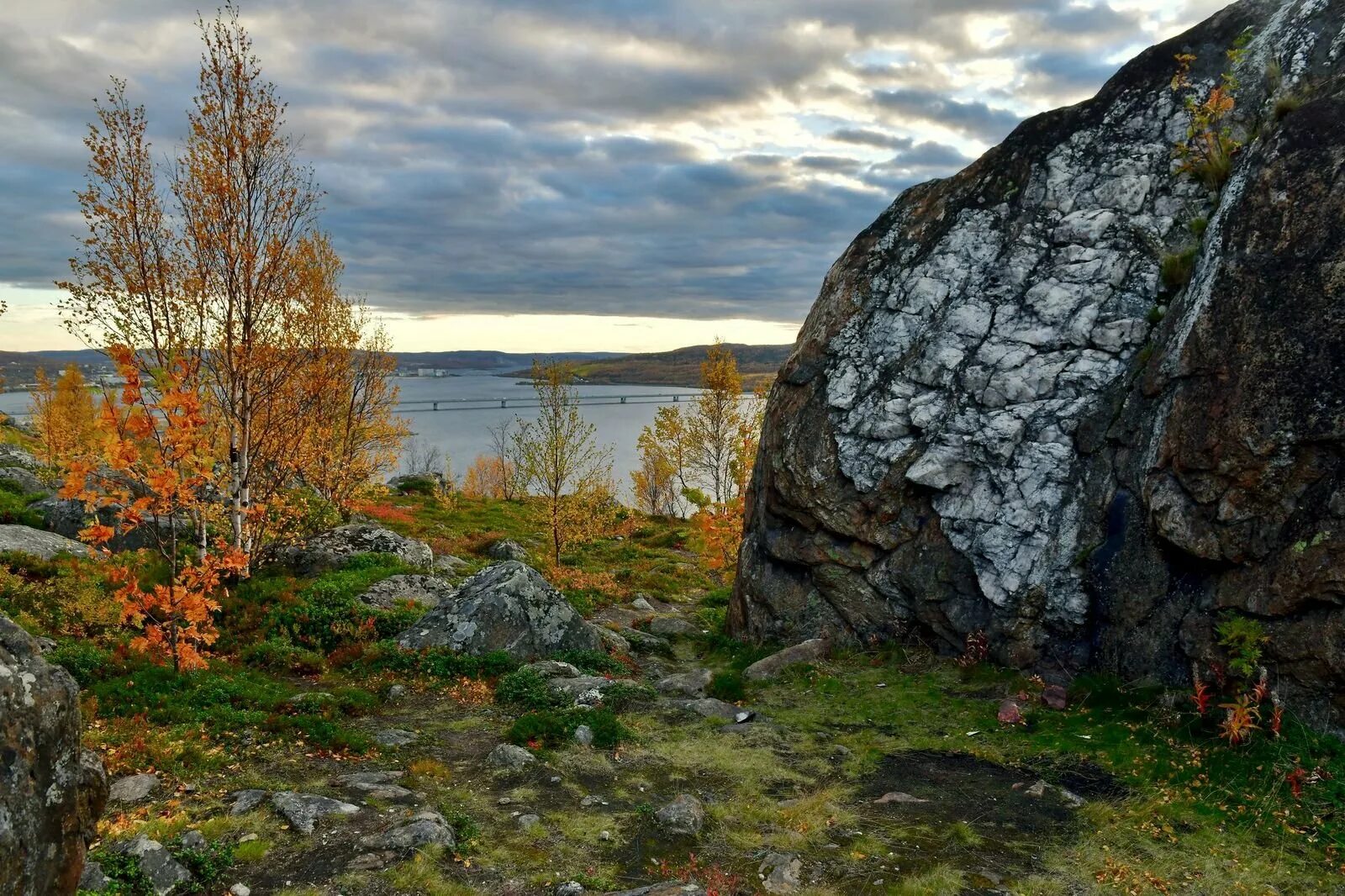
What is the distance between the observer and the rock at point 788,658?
16.3 m

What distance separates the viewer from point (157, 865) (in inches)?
283

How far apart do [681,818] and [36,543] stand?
718 inches

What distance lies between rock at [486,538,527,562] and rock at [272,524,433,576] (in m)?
6.95

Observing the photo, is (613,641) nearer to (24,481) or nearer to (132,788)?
(132,788)

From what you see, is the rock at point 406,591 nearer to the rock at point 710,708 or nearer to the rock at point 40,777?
the rock at point 710,708

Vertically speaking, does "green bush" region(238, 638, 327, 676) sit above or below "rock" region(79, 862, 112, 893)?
below

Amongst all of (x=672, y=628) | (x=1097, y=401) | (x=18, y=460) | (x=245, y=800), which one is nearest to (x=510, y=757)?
(x=245, y=800)

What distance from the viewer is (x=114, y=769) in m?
9.24

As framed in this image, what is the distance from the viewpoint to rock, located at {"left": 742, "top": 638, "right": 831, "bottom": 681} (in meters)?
16.3

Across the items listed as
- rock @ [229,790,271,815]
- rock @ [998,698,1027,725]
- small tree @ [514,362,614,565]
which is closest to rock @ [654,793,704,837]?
rock @ [229,790,271,815]

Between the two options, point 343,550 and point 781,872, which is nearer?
point 781,872

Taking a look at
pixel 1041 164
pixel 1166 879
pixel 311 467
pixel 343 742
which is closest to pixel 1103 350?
pixel 1041 164

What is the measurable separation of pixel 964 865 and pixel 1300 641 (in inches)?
233

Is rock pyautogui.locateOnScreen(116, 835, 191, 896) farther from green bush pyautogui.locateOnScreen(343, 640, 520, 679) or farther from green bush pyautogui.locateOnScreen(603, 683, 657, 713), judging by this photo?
green bush pyautogui.locateOnScreen(343, 640, 520, 679)
